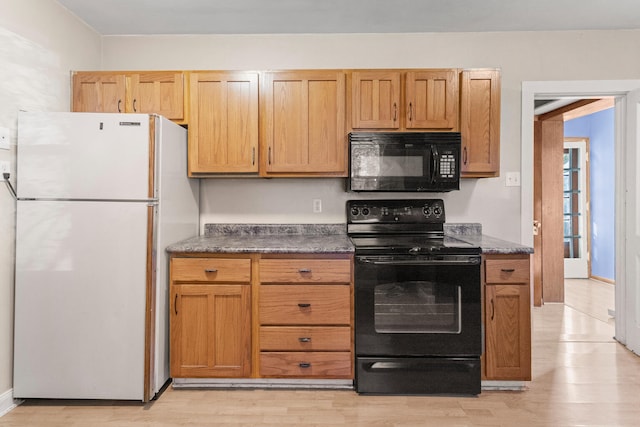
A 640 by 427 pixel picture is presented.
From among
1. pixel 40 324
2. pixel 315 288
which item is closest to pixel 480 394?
pixel 315 288

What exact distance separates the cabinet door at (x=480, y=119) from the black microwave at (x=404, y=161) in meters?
0.12

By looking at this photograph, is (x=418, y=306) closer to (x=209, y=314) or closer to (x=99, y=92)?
(x=209, y=314)

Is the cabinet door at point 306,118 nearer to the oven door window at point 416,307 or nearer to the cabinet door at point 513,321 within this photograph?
the oven door window at point 416,307

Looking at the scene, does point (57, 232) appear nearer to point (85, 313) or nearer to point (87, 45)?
point (85, 313)

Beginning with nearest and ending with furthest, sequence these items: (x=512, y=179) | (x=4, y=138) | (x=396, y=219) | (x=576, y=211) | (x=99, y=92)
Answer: (x=4, y=138), (x=99, y=92), (x=396, y=219), (x=512, y=179), (x=576, y=211)

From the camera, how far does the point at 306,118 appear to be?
9.14 ft

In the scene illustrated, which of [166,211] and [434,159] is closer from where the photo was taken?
[166,211]

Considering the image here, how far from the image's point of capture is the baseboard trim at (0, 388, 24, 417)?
220 centimetres

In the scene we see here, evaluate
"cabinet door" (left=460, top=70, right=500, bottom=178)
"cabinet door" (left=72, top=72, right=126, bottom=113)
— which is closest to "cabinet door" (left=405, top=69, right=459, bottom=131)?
"cabinet door" (left=460, top=70, right=500, bottom=178)

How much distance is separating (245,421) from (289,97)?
Answer: 2008mm

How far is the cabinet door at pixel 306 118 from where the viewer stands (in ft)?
9.13

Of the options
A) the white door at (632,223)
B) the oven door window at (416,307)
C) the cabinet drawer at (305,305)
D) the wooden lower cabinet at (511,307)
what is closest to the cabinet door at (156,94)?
the cabinet drawer at (305,305)

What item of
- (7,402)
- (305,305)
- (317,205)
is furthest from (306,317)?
(7,402)

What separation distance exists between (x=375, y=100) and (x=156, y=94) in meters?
1.51
